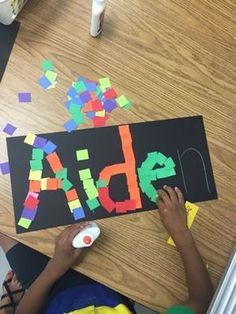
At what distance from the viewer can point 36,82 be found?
1011 millimetres

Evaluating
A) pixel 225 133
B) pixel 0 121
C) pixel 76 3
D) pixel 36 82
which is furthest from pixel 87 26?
pixel 225 133

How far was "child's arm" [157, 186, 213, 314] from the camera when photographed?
1000mm

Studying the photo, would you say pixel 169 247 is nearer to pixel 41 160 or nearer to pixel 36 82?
pixel 41 160

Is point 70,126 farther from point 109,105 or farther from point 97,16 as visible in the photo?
point 97,16

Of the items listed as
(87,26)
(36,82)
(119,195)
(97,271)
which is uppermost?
(87,26)

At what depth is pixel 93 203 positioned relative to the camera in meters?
0.99

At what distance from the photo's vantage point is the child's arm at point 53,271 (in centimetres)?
96

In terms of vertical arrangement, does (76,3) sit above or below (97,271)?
above

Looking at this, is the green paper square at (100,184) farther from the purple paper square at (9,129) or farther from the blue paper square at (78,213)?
the purple paper square at (9,129)

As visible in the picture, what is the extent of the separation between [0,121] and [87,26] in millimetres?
284

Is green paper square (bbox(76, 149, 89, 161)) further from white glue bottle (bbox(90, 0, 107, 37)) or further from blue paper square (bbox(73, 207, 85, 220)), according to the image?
white glue bottle (bbox(90, 0, 107, 37))

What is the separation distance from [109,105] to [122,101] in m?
0.03

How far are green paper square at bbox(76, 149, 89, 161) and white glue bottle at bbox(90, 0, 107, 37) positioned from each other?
26 centimetres

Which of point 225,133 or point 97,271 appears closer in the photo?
point 97,271
